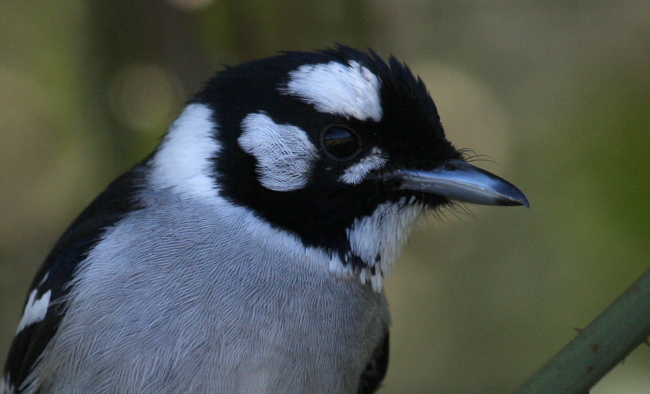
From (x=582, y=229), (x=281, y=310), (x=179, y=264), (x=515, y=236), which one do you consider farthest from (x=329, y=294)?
(x=515, y=236)

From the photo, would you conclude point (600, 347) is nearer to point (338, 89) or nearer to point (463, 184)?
point (463, 184)

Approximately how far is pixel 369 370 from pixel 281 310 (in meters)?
0.88

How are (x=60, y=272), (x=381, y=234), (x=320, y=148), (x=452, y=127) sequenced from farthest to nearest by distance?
(x=452, y=127), (x=60, y=272), (x=381, y=234), (x=320, y=148)

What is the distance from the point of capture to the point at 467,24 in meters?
5.83

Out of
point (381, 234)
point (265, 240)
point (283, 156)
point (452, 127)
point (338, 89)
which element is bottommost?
point (452, 127)

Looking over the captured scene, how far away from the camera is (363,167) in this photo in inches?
100

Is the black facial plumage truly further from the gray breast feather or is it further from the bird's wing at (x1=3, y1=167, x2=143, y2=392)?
the bird's wing at (x1=3, y1=167, x2=143, y2=392)

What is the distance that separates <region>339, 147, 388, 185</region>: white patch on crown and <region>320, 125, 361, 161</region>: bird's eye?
0.04 m

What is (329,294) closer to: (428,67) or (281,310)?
(281,310)

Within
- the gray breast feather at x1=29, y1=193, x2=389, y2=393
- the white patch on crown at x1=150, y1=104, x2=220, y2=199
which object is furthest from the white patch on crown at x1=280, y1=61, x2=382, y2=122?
the gray breast feather at x1=29, y1=193, x2=389, y2=393

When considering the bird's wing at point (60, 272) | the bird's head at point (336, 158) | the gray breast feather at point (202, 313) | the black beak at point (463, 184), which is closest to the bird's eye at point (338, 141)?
the bird's head at point (336, 158)

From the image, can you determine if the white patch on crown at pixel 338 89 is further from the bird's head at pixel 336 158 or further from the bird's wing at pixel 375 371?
the bird's wing at pixel 375 371

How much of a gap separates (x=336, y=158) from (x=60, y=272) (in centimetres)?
116

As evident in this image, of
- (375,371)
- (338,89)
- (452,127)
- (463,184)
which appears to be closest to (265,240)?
(338,89)
